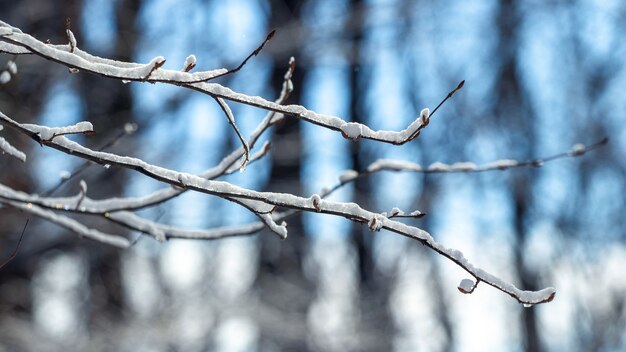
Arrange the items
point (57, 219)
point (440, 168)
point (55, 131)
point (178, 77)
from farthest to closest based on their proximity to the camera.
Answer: point (57, 219), point (440, 168), point (55, 131), point (178, 77)

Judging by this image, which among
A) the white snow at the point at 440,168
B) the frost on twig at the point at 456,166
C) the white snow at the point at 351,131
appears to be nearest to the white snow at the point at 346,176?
the frost on twig at the point at 456,166

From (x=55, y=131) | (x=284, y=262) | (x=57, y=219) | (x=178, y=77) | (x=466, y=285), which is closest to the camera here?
(x=178, y=77)

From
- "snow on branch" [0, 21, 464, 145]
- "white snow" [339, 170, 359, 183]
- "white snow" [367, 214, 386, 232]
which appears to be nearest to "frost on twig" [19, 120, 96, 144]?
"snow on branch" [0, 21, 464, 145]

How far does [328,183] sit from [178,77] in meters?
1.74

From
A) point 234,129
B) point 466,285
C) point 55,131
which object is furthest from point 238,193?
point 466,285

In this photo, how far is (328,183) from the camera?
3047mm

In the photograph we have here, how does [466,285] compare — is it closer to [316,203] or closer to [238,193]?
[316,203]

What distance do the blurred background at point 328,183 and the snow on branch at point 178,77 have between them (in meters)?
1.47

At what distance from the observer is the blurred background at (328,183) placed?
20.9 feet

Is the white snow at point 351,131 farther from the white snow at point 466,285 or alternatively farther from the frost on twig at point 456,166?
Result: the frost on twig at point 456,166

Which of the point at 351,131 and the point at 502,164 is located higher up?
the point at 502,164

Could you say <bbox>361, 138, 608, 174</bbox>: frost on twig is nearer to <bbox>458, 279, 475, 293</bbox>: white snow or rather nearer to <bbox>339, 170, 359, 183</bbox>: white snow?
<bbox>339, 170, 359, 183</bbox>: white snow

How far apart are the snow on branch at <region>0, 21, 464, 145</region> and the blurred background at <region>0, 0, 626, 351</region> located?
4.84 ft

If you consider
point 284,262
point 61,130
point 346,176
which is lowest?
point 61,130
